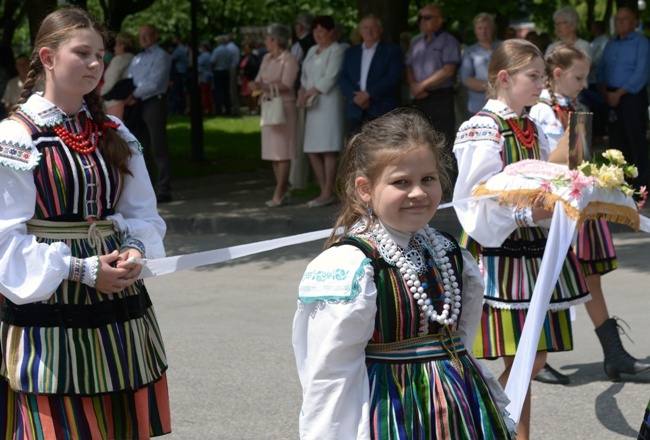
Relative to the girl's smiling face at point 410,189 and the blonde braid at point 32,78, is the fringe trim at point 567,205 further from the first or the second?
the blonde braid at point 32,78

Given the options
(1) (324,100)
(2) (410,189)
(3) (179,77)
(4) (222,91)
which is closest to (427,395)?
(2) (410,189)

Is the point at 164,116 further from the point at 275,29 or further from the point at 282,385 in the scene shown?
the point at 282,385

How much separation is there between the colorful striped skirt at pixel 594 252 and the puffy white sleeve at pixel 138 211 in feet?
9.95

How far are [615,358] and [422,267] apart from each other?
3.23m

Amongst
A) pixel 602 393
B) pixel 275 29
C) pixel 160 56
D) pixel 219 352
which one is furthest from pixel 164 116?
pixel 602 393

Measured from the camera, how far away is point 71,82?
384cm

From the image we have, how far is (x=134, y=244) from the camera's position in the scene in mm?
3885

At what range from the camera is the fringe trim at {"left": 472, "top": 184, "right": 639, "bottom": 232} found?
15.5 ft

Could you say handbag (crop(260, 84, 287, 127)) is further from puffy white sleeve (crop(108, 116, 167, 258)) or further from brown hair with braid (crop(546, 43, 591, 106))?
puffy white sleeve (crop(108, 116, 167, 258))

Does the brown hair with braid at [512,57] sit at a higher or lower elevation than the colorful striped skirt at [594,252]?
higher

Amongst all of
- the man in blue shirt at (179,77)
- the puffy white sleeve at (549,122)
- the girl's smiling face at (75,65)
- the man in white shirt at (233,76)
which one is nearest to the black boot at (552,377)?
the puffy white sleeve at (549,122)

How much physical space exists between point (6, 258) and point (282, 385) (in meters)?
2.81

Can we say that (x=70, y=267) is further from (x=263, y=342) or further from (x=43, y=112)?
(x=263, y=342)

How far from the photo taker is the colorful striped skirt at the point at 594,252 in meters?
6.36
